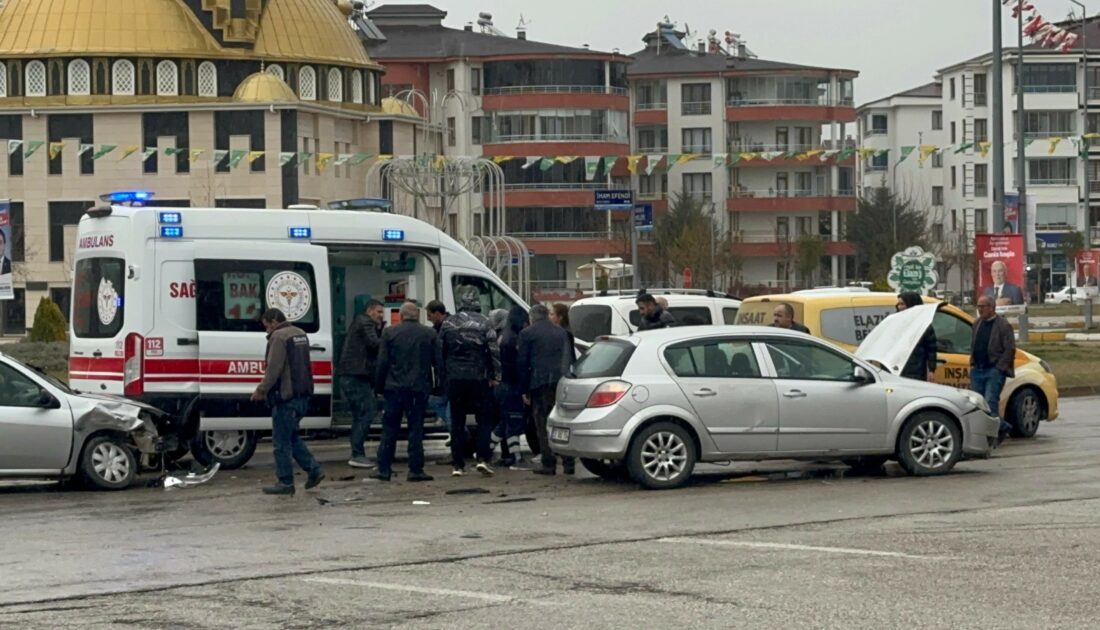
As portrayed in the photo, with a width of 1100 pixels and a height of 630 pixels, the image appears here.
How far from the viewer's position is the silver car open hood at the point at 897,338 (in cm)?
1827

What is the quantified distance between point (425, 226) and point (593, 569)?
30.4 feet

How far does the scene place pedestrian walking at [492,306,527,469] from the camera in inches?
713

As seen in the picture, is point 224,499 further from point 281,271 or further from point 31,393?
point 281,271

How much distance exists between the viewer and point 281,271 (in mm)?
18203

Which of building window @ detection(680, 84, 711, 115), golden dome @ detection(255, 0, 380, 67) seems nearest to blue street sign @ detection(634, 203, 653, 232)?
golden dome @ detection(255, 0, 380, 67)

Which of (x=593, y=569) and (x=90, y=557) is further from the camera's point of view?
(x=90, y=557)

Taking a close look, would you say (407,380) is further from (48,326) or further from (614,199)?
(48,326)

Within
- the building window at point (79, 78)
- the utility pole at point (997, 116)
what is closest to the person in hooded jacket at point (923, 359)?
the utility pole at point (997, 116)

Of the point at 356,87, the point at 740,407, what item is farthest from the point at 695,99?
the point at 740,407

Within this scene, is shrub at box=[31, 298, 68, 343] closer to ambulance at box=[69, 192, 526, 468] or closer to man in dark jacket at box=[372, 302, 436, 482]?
ambulance at box=[69, 192, 526, 468]

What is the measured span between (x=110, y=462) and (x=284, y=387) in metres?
2.00

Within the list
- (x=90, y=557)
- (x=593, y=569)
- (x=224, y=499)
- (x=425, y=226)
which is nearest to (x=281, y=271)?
(x=425, y=226)

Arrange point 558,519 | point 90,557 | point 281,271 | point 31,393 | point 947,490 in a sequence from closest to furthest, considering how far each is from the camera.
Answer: point 90,557, point 558,519, point 947,490, point 31,393, point 281,271

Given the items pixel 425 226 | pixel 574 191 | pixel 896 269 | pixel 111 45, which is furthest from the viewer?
pixel 574 191
